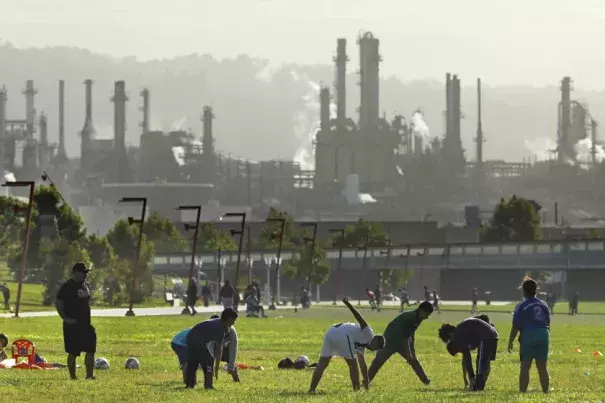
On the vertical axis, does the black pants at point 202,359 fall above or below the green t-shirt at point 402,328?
below

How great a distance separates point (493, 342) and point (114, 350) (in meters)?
17.4

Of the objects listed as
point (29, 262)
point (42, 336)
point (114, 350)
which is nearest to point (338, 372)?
point (114, 350)

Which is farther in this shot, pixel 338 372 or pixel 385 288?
pixel 385 288

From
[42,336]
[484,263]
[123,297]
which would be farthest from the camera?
[484,263]

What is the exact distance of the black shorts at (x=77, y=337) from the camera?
2934 cm

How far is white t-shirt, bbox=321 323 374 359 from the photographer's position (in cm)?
2759

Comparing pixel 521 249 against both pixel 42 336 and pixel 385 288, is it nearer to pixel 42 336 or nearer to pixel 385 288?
pixel 385 288

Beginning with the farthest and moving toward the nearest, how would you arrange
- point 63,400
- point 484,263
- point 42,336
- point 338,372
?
point 484,263
point 42,336
point 338,372
point 63,400

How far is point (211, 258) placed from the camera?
188 meters

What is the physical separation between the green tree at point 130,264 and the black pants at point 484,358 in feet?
191

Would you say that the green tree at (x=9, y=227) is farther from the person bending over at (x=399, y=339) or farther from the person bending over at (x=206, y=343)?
the person bending over at (x=206, y=343)

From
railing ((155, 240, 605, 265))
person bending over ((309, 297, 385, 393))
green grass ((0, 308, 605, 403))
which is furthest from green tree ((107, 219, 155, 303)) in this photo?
person bending over ((309, 297, 385, 393))

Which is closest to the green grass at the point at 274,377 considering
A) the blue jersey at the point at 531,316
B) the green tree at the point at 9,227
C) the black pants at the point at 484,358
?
the black pants at the point at 484,358

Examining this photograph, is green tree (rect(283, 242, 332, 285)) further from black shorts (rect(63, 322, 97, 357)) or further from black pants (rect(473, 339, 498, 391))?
black pants (rect(473, 339, 498, 391))
